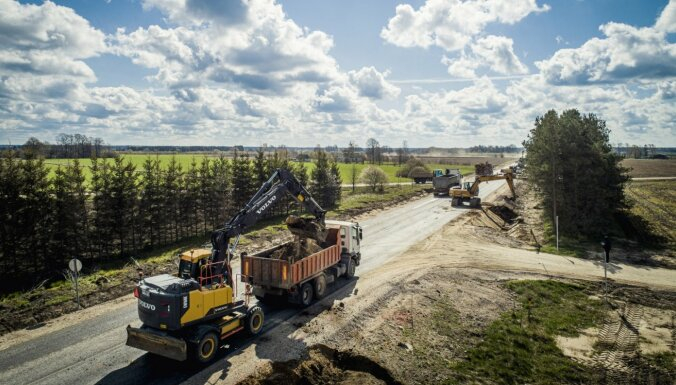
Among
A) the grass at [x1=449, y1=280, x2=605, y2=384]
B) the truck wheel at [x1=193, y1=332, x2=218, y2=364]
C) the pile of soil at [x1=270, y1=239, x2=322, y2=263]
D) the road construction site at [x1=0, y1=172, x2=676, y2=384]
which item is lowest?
the grass at [x1=449, y1=280, x2=605, y2=384]

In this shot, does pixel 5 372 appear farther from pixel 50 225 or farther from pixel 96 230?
pixel 96 230

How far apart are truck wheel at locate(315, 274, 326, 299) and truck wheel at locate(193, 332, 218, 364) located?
5866 millimetres

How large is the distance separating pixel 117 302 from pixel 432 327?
45.7ft

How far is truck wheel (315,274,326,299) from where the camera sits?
17.2 m

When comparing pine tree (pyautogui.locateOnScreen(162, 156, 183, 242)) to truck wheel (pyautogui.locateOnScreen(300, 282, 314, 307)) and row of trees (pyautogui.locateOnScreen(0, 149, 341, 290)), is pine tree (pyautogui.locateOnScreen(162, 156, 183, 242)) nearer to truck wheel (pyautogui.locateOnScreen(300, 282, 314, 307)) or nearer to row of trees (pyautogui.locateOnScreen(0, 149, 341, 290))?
row of trees (pyautogui.locateOnScreen(0, 149, 341, 290))

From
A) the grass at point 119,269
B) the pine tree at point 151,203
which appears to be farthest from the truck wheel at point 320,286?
the pine tree at point 151,203

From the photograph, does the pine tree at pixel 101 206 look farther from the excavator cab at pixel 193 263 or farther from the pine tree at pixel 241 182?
the excavator cab at pixel 193 263

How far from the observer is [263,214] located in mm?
16109

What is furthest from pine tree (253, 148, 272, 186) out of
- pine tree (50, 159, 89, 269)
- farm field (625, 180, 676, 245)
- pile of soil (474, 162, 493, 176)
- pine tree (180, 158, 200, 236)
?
pile of soil (474, 162, 493, 176)

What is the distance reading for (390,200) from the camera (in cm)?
5166

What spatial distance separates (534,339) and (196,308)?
11.9 metres

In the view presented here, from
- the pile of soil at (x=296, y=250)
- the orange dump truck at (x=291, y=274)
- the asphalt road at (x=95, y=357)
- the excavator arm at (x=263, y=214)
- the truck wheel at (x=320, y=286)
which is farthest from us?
the truck wheel at (x=320, y=286)

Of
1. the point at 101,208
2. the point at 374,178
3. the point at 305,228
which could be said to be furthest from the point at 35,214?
the point at 374,178

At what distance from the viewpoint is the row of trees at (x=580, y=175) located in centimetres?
3002
